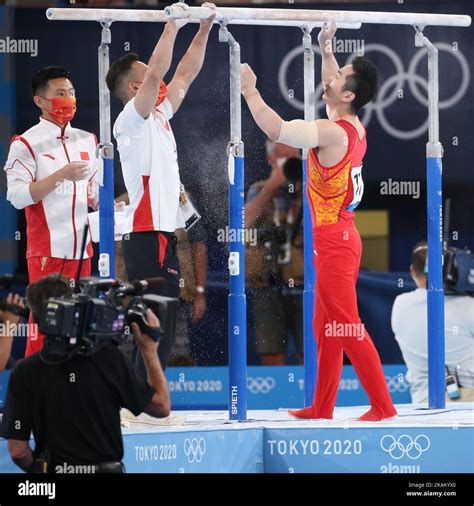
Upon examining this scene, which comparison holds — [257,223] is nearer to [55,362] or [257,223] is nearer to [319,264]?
[319,264]

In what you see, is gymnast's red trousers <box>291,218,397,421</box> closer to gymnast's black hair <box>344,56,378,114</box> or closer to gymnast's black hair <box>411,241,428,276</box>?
gymnast's black hair <box>344,56,378,114</box>

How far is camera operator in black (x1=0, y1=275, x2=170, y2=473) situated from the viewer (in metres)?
4.67

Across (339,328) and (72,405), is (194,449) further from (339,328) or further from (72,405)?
(72,405)

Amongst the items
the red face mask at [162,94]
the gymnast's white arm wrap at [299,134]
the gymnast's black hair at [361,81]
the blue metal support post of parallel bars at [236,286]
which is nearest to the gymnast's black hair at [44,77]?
the red face mask at [162,94]

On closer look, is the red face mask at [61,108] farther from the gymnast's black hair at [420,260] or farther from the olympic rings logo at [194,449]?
the gymnast's black hair at [420,260]

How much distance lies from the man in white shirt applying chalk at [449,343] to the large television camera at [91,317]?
369 centimetres

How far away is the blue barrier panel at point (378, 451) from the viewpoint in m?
6.11

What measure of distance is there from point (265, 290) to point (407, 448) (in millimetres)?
2922

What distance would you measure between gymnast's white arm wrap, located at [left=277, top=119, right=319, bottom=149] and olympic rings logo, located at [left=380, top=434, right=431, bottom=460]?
5.07 ft

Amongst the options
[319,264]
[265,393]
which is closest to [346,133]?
[319,264]

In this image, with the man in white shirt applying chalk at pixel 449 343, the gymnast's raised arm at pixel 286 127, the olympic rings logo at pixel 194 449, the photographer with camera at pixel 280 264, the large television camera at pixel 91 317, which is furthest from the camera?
the photographer with camera at pixel 280 264
